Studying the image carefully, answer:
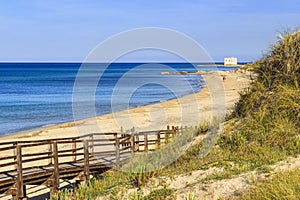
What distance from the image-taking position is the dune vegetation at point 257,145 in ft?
25.8

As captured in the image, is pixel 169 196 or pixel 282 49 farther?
pixel 282 49

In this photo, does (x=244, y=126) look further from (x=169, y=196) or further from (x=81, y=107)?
(x=81, y=107)

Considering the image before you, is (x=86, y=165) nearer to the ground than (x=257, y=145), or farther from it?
nearer to the ground

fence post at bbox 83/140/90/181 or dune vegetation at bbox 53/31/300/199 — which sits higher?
dune vegetation at bbox 53/31/300/199

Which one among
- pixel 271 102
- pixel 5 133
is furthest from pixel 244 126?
pixel 5 133

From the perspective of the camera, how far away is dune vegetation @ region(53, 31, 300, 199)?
7859mm

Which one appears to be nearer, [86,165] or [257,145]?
[257,145]

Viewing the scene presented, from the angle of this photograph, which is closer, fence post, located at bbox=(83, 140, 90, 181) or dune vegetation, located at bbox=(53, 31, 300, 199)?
dune vegetation, located at bbox=(53, 31, 300, 199)

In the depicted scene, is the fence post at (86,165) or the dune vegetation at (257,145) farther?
the fence post at (86,165)

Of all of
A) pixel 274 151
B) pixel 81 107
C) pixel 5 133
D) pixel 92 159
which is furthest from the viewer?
pixel 81 107

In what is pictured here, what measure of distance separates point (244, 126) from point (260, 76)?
241 cm

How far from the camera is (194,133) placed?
1350cm

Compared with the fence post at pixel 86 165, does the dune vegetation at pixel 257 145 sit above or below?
above

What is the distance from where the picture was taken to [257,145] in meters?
10.3
